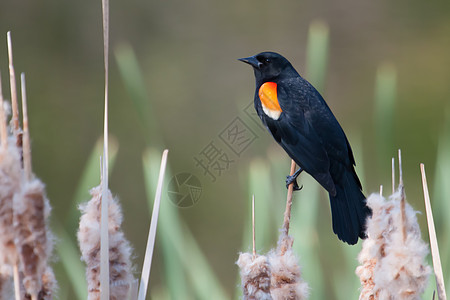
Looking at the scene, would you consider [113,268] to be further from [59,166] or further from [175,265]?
[59,166]

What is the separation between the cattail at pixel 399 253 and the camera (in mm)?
721

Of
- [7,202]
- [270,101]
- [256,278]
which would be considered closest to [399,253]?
[256,278]

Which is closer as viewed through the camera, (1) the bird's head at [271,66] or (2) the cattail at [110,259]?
(2) the cattail at [110,259]

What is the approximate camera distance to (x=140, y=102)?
1.34 m

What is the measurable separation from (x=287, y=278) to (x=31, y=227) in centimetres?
44

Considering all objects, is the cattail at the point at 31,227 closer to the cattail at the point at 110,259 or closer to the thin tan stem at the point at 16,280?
the thin tan stem at the point at 16,280

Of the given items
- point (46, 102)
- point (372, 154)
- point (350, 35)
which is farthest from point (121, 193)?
point (350, 35)

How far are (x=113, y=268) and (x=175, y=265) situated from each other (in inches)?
20.8

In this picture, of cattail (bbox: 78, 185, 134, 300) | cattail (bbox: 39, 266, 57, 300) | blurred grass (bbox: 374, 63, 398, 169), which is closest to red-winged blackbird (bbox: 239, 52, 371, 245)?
blurred grass (bbox: 374, 63, 398, 169)

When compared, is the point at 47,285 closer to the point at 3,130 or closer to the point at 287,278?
the point at 3,130

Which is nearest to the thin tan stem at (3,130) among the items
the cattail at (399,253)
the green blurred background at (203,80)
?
the cattail at (399,253)

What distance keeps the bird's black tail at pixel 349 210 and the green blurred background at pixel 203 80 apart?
197cm

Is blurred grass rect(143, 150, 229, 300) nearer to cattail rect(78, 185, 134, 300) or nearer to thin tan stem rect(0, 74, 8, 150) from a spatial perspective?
cattail rect(78, 185, 134, 300)

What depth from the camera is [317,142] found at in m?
1.43
